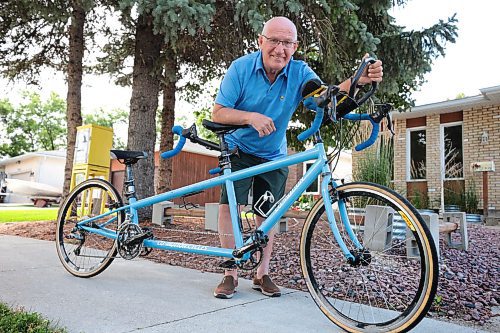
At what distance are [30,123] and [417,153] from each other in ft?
104

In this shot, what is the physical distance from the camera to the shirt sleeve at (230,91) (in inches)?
94.5

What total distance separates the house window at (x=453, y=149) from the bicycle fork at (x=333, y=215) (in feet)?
31.7

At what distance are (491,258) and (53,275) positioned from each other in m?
4.02

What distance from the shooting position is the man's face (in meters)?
2.34

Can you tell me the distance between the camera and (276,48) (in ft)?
7.79

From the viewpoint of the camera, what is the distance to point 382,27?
5828 mm

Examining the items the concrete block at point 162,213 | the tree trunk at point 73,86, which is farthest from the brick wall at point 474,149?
the tree trunk at point 73,86

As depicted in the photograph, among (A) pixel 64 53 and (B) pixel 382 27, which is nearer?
(B) pixel 382 27

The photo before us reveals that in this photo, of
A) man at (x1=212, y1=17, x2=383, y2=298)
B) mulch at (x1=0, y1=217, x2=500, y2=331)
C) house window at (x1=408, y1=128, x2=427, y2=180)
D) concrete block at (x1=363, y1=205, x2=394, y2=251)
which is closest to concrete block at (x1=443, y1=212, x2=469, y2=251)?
mulch at (x1=0, y1=217, x2=500, y2=331)

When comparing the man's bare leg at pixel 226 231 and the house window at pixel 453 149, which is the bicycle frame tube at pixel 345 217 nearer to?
the man's bare leg at pixel 226 231

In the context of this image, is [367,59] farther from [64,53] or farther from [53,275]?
[64,53]

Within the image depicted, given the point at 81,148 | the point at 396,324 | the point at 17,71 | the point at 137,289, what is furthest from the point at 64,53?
the point at 396,324

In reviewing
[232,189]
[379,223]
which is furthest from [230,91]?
[379,223]

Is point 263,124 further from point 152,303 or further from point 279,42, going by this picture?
point 152,303
